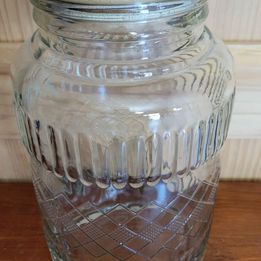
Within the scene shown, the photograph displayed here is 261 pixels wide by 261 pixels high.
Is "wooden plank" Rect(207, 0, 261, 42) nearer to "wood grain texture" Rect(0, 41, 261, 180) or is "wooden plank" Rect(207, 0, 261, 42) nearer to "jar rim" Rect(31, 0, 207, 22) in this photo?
"wood grain texture" Rect(0, 41, 261, 180)

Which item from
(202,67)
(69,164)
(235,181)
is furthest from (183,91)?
(235,181)

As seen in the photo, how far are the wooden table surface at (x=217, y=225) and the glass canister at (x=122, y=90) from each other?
89 millimetres

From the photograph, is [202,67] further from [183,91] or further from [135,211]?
[135,211]

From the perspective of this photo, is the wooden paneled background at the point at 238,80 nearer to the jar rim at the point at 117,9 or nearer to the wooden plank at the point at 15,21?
the wooden plank at the point at 15,21

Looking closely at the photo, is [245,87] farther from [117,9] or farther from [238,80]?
[117,9]

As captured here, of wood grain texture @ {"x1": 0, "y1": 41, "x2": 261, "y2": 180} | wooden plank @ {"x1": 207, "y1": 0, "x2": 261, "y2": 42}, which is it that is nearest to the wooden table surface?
wood grain texture @ {"x1": 0, "y1": 41, "x2": 261, "y2": 180}

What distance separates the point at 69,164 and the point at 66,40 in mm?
118

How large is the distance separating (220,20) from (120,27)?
6.3 inches

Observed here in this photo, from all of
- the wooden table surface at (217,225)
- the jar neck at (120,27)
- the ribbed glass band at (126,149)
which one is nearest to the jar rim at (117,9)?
the jar neck at (120,27)

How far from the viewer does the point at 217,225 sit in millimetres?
571

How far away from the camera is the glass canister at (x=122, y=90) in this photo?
1.29ft

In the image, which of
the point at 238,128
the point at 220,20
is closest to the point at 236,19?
the point at 220,20

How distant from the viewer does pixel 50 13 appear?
15.1 inches

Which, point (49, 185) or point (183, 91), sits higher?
point (183, 91)
